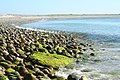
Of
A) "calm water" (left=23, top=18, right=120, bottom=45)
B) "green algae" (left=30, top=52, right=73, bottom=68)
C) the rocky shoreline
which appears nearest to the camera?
the rocky shoreline

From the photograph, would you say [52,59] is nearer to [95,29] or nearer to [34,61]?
[34,61]

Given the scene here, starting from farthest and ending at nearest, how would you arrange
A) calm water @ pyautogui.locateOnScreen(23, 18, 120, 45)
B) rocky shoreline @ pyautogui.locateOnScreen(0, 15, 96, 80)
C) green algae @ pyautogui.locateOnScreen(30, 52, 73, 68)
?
calm water @ pyautogui.locateOnScreen(23, 18, 120, 45) → green algae @ pyautogui.locateOnScreen(30, 52, 73, 68) → rocky shoreline @ pyautogui.locateOnScreen(0, 15, 96, 80)

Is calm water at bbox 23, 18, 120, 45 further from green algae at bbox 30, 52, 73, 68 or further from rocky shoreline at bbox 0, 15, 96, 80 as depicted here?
green algae at bbox 30, 52, 73, 68

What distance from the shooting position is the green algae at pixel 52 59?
1569 cm

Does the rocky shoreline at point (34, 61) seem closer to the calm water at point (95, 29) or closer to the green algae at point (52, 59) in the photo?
the green algae at point (52, 59)

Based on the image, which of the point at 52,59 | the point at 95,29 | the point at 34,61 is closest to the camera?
the point at 34,61

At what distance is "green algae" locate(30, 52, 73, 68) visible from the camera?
1569 cm

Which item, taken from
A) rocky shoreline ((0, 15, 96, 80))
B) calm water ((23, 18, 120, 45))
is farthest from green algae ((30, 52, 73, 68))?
calm water ((23, 18, 120, 45))

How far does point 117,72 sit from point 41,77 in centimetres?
441

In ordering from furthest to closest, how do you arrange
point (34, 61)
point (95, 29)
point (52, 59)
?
point (95, 29)
point (52, 59)
point (34, 61)

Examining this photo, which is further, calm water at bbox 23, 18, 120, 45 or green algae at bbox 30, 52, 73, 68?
A: calm water at bbox 23, 18, 120, 45

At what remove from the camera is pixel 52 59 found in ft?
54.7

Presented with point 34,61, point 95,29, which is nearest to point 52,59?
point 34,61

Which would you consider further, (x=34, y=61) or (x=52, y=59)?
(x=52, y=59)
